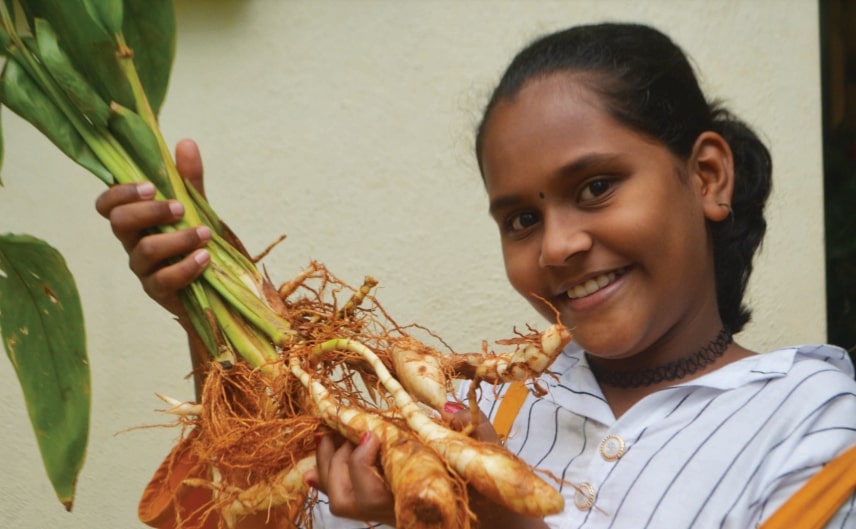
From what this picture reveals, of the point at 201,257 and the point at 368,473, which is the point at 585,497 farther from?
the point at 201,257

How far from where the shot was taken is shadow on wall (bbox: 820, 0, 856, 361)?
1.74 metres

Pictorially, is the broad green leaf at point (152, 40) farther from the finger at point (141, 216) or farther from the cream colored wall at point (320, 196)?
the cream colored wall at point (320, 196)

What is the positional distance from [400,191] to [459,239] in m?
0.14

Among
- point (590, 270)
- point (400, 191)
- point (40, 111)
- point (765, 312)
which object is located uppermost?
point (40, 111)

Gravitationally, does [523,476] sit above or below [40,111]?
below

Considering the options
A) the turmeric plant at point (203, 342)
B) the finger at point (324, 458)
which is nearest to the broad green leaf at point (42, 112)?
the turmeric plant at point (203, 342)

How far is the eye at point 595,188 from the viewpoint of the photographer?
0.82 m

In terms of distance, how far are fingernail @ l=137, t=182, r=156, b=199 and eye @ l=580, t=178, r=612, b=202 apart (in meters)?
0.45

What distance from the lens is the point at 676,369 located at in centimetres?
89

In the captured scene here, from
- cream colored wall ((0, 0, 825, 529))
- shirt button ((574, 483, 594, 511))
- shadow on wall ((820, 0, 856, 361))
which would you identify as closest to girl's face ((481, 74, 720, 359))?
shirt button ((574, 483, 594, 511))

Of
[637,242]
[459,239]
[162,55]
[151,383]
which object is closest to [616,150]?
[637,242]

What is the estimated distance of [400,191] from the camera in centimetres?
150

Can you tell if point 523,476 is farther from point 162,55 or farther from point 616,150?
point 162,55

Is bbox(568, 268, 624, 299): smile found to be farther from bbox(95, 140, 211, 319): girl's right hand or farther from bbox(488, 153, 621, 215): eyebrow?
bbox(95, 140, 211, 319): girl's right hand
